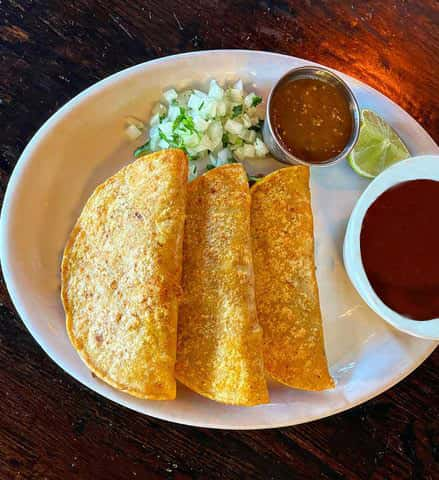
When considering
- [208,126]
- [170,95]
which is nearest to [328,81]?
[208,126]

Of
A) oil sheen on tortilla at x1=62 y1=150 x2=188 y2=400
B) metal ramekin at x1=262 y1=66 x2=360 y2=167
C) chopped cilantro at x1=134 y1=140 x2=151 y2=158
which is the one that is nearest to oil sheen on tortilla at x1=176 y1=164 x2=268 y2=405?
oil sheen on tortilla at x1=62 y1=150 x2=188 y2=400

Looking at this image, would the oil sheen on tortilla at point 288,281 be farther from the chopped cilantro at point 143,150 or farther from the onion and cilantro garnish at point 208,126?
the chopped cilantro at point 143,150

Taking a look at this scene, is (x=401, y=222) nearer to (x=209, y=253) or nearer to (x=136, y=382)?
(x=209, y=253)

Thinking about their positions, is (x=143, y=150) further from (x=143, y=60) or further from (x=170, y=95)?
(x=143, y=60)

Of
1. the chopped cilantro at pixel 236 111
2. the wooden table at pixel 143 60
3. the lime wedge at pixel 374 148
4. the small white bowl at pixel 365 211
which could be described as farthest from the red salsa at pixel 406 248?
the chopped cilantro at pixel 236 111

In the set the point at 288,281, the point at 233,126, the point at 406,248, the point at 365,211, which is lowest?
the point at 288,281

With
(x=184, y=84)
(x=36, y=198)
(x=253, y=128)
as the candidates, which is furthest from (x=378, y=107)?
(x=36, y=198)

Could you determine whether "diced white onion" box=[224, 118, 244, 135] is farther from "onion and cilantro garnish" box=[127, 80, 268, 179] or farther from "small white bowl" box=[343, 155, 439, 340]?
"small white bowl" box=[343, 155, 439, 340]
